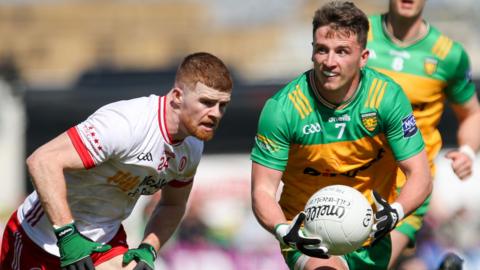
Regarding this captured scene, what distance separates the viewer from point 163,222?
7.23m

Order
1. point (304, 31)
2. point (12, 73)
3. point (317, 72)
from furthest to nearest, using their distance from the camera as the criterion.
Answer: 1. point (304, 31)
2. point (12, 73)
3. point (317, 72)

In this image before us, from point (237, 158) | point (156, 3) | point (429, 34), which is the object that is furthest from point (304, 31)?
point (429, 34)

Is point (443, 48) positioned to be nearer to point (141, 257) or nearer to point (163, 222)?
point (163, 222)

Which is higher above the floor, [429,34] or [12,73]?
[429,34]

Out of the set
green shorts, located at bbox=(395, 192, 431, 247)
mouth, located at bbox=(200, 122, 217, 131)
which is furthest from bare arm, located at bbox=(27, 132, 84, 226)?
green shorts, located at bbox=(395, 192, 431, 247)

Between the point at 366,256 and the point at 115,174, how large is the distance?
72.4 inches

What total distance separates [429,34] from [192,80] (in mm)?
2436

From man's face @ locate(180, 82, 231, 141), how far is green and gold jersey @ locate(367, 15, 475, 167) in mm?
1947

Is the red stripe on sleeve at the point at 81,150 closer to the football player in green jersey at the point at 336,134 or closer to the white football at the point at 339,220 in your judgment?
the football player in green jersey at the point at 336,134

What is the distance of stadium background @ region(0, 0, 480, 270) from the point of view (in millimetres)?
14492

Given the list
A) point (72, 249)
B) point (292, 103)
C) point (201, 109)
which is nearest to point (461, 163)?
point (292, 103)

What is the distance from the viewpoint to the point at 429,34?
324 inches

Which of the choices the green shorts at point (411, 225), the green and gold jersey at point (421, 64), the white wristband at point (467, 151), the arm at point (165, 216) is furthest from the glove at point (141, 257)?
the white wristband at point (467, 151)

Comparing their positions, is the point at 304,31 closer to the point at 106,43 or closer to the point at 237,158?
the point at 106,43
